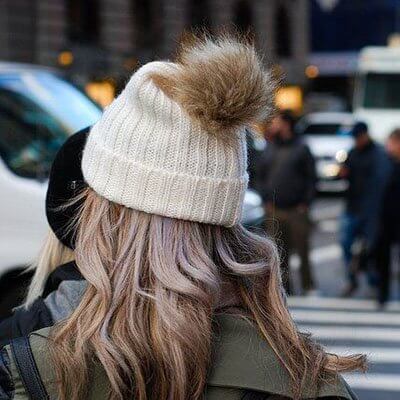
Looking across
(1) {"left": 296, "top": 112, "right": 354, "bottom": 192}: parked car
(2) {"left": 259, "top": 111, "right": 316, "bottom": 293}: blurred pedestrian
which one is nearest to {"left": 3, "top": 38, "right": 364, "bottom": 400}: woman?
(2) {"left": 259, "top": 111, "right": 316, "bottom": 293}: blurred pedestrian

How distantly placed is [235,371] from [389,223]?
9.81 metres

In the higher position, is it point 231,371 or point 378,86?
point 231,371

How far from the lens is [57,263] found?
2803mm

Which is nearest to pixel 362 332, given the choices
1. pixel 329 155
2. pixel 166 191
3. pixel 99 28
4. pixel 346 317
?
pixel 346 317

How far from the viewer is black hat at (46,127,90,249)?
8.57 feet

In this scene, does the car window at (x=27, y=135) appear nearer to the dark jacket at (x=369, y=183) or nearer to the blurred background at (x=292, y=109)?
the blurred background at (x=292, y=109)

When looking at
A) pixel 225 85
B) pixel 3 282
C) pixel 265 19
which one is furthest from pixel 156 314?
pixel 265 19

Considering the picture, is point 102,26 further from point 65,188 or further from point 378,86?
point 65,188

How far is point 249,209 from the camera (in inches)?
299

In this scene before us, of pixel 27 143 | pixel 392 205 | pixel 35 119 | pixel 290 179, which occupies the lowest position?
pixel 392 205

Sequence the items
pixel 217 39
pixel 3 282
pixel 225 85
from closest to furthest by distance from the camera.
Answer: pixel 225 85
pixel 217 39
pixel 3 282

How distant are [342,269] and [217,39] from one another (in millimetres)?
12563

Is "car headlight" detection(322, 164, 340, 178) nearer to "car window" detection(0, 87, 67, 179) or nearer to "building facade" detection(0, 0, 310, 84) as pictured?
"building facade" detection(0, 0, 310, 84)

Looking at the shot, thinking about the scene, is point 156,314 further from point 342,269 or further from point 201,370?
point 342,269
